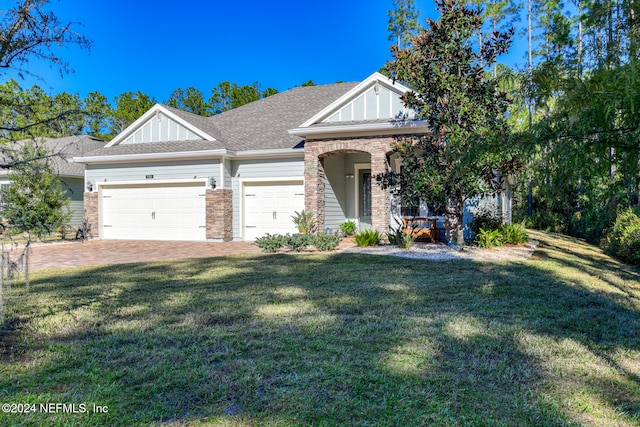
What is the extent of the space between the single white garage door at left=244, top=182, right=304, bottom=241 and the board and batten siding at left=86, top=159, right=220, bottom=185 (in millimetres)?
1458

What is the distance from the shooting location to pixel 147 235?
54.4 feet

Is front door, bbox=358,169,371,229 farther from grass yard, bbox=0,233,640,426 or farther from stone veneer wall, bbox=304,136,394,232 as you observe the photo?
grass yard, bbox=0,233,640,426

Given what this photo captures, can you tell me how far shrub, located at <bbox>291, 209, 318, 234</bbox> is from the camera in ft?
46.6

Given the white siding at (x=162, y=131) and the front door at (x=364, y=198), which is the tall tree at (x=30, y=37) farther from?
the front door at (x=364, y=198)

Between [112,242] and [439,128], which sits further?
[112,242]

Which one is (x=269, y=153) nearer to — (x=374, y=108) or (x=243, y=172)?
(x=243, y=172)

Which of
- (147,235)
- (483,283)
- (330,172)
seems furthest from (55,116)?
(147,235)

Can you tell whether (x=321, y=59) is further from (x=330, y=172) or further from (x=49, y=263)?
(x=49, y=263)

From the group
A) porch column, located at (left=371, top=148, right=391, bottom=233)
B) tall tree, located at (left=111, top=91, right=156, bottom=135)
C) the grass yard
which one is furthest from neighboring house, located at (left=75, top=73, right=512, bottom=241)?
tall tree, located at (left=111, top=91, right=156, bottom=135)

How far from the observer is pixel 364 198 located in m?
16.8

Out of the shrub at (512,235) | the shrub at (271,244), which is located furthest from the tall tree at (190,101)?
the shrub at (512,235)

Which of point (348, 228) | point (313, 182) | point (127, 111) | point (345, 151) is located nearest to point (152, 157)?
point (313, 182)

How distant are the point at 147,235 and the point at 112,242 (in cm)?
120

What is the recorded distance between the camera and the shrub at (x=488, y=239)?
1180 centimetres
